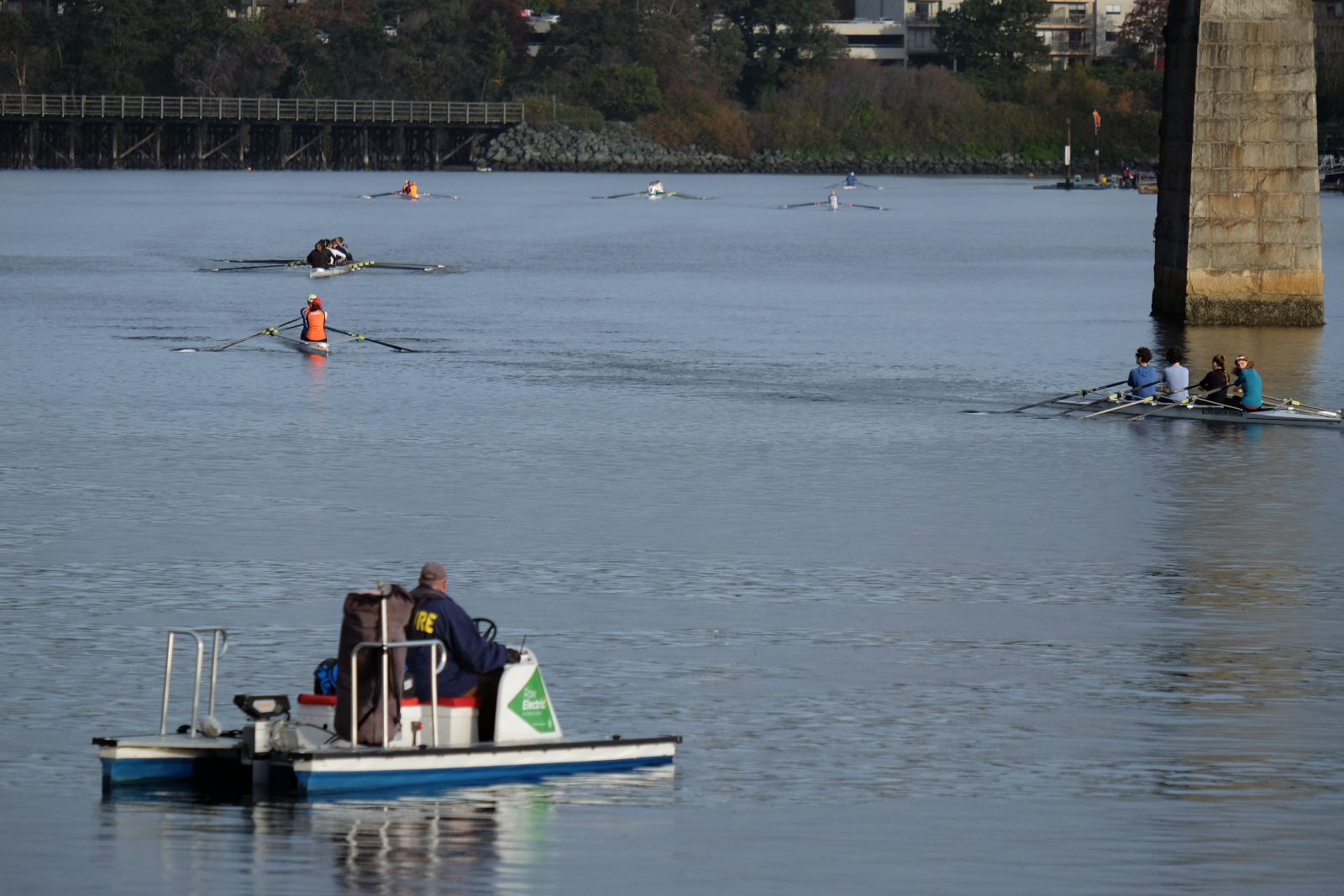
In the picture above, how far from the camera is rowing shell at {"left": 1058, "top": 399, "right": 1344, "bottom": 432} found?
4241 centimetres

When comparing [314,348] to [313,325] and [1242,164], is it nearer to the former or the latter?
[313,325]

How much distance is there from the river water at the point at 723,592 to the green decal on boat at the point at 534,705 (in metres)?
0.52

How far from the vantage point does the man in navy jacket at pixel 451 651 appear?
1675cm

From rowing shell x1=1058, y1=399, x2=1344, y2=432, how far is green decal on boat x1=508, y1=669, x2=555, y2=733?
2777cm

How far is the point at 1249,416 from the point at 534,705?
1103 inches

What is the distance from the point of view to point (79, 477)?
3488cm

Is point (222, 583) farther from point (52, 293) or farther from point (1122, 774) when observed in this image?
point (52, 293)

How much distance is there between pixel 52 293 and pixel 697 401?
127ft

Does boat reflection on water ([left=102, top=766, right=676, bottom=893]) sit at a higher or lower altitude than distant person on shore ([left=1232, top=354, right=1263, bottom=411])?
lower

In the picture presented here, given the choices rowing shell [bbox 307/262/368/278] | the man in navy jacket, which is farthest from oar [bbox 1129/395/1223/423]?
rowing shell [bbox 307/262/368/278]

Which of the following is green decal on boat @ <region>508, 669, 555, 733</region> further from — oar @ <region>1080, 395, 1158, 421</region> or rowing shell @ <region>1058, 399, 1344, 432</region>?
oar @ <region>1080, 395, 1158, 421</region>

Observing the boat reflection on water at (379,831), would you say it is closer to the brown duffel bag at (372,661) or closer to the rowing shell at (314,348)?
the brown duffel bag at (372,661)

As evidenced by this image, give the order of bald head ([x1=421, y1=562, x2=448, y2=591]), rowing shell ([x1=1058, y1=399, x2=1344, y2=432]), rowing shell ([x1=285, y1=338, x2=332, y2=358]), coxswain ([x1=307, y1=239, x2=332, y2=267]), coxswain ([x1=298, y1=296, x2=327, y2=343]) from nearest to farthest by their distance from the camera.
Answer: bald head ([x1=421, y1=562, x2=448, y2=591]), rowing shell ([x1=1058, y1=399, x2=1344, y2=432]), rowing shell ([x1=285, y1=338, x2=332, y2=358]), coxswain ([x1=298, y1=296, x2=327, y2=343]), coxswain ([x1=307, y1=239, x2=332, y2=267])

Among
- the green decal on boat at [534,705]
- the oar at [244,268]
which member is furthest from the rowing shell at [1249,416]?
the oar at [244,268]
